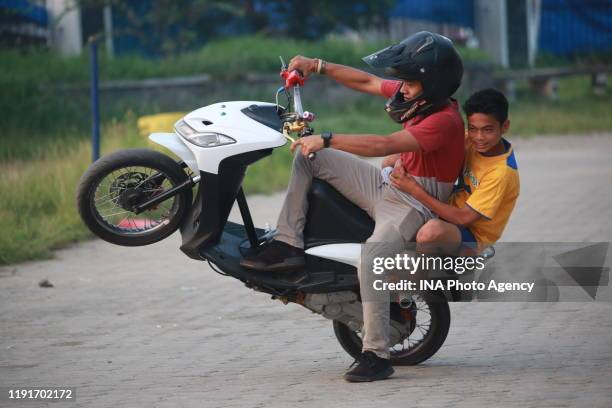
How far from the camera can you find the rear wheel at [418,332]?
20.2ft

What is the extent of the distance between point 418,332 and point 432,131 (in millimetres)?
1184

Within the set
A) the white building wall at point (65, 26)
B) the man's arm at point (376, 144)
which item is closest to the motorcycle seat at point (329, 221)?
the man's arm at point (376, 144)

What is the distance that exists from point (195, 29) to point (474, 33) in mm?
5686

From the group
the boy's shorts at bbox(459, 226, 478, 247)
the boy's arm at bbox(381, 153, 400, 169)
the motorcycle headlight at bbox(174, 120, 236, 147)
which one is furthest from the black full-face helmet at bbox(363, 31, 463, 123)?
the motorcycle headlight at bbox(174, 120, 236, 147)

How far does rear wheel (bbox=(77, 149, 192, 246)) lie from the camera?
6242 mm

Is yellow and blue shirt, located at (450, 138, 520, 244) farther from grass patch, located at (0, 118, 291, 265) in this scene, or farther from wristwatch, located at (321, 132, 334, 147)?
grass patch, located at (0, 118, 291, 265)

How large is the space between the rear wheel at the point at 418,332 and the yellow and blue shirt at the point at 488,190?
1.36 feet

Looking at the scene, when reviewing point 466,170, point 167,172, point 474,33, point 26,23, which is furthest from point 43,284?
point 474,33

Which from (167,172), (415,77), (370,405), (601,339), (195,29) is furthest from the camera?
(195,29)

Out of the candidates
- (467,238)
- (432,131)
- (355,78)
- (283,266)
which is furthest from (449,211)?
(355,78)

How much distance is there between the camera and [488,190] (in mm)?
5918

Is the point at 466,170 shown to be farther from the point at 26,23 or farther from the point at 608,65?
the point at 608,65

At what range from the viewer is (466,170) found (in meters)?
6.11

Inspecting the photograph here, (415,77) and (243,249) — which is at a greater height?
(415,77)
